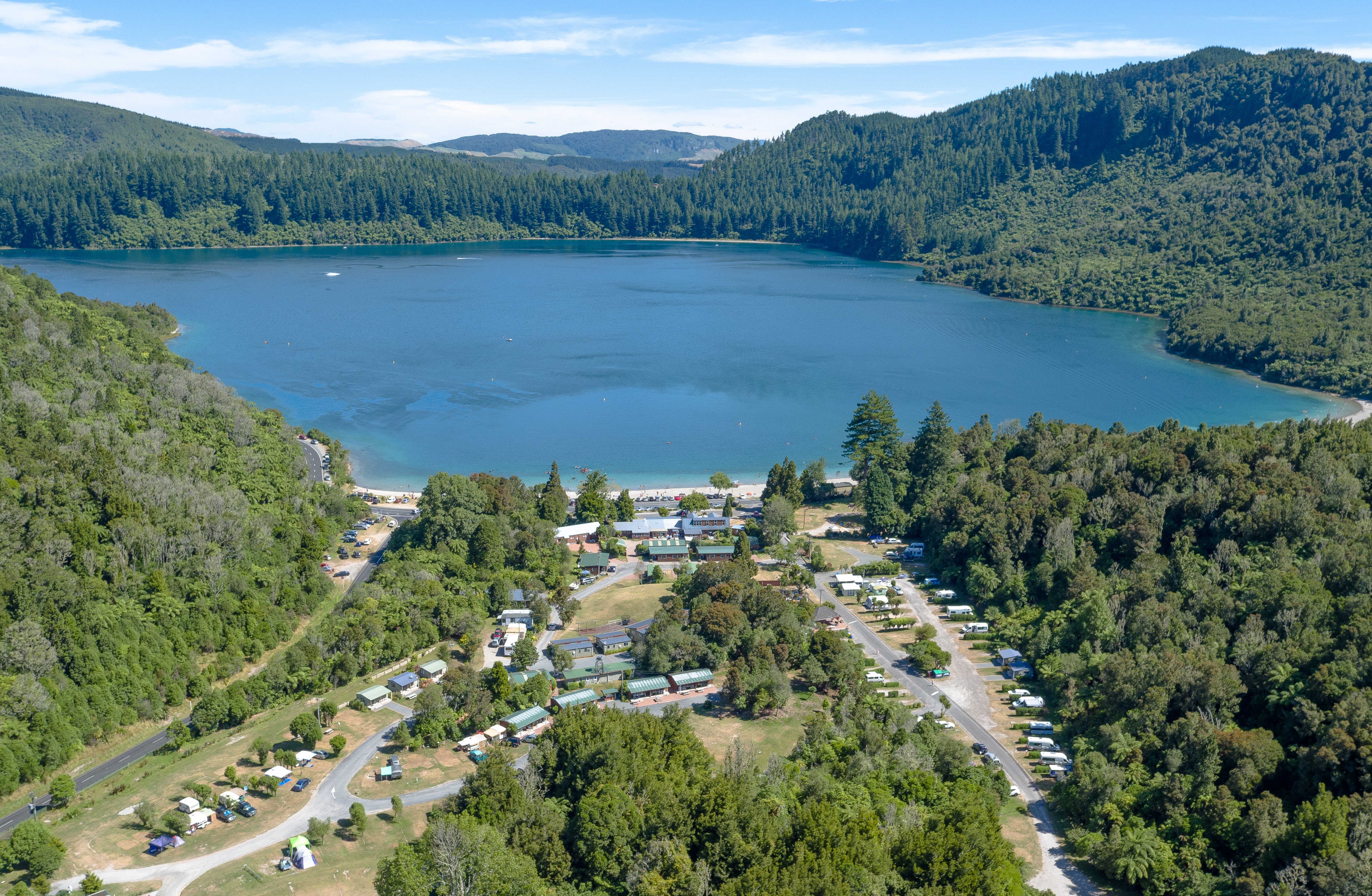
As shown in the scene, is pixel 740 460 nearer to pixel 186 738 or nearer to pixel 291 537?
pixel 291 537

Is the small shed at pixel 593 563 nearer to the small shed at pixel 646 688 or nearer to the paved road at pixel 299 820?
the small shed at pixel 646 688

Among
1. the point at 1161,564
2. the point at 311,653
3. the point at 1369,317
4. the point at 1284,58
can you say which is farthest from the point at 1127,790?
the point at 1284,58

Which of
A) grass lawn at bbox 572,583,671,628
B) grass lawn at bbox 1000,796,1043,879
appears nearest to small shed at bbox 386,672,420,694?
grass lawn at bbox 572,583,671,628

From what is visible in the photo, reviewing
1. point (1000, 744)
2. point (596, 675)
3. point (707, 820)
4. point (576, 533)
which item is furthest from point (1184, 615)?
point (576, 533)

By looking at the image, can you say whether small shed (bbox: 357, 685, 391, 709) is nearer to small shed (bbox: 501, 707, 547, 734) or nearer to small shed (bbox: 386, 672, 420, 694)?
small shed (bbox: 386, 672, 420, 694)

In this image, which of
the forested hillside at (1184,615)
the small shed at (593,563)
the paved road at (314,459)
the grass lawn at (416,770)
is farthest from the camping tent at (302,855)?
the paved road at (314,459)

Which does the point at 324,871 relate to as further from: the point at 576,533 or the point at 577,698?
the point at 576,533
